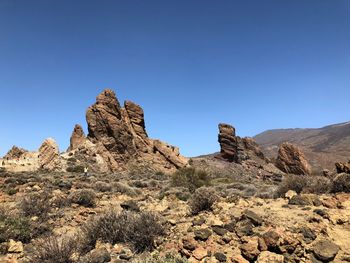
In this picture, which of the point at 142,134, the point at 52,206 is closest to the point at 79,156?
the point at 142,134

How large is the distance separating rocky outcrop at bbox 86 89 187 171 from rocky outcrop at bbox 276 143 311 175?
2598 centimetres

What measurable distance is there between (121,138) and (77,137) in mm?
7121

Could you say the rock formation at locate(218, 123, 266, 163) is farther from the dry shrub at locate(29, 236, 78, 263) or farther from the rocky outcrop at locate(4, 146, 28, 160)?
the dry shrub at locate(29, 236, 78, 263)

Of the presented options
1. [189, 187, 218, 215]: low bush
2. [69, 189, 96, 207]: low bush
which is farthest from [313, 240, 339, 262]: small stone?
[69, 189, 96, 207]: low bush

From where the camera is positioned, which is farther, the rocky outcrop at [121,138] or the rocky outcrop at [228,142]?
the rocky outcrop at [228,142]

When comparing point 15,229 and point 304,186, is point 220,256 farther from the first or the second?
point 304,186

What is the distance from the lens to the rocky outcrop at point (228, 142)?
71.6 metres

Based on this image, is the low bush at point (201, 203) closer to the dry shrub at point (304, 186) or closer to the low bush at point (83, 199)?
the dry shrub at point (304, 186)

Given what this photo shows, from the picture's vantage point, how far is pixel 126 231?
904cm

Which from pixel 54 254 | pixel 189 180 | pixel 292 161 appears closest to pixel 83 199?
pixel 54 254

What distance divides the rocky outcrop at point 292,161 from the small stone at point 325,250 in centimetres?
5995

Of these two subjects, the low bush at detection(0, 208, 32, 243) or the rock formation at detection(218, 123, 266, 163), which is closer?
the low bush at detection(0, 208, 32, 243)

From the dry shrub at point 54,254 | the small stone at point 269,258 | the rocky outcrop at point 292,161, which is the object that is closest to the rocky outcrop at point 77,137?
the rocky outcrop at point 292,161

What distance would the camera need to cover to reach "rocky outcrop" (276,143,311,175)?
65.2 m
